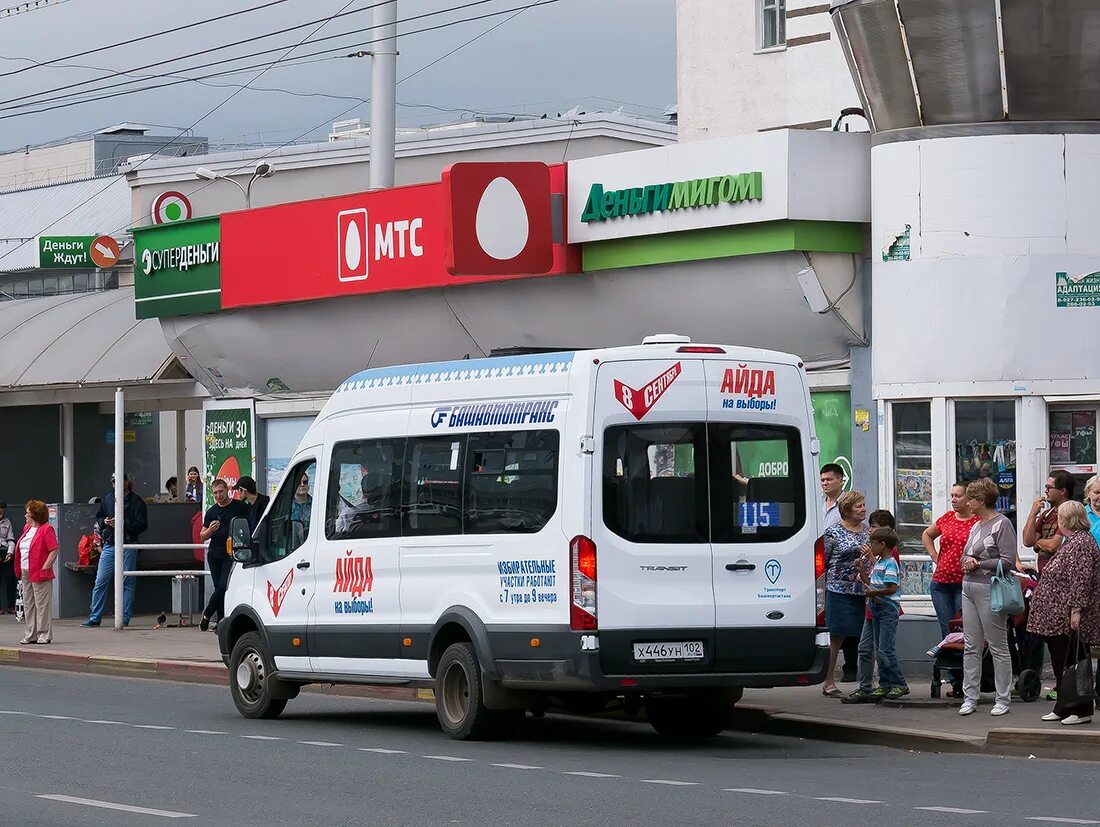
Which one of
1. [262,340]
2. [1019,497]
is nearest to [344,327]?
[262,340]

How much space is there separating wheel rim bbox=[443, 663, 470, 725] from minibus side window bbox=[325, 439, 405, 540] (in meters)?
1.18

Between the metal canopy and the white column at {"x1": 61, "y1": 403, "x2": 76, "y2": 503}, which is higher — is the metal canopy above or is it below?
above

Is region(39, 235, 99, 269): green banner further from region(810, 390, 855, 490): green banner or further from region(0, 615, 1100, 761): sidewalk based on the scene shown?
region(810, 390, 855, 490): green banner

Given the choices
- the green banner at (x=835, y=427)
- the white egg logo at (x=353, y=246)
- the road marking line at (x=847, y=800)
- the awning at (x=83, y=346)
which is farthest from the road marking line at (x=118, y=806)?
the awning at (x=83, y=346)

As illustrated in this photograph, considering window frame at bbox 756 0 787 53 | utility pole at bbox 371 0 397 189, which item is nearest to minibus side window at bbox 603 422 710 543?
utility pole at bbox 371 0 397 189

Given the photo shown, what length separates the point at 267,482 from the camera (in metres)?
25.4

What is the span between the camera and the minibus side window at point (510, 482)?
12.9 m

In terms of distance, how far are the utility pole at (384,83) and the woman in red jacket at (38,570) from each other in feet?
20.1

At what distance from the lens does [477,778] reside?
11461mm

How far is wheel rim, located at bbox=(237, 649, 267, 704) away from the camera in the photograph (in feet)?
51.2

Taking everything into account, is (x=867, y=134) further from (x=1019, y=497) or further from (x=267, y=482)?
(x=267, y=482)

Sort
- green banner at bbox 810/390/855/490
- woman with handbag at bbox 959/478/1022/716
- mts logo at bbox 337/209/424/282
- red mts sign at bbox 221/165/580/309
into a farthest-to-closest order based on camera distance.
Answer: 1. mts logo at bbox 337/209/424/282
2. red mts sign at bbox 221/165/580/309
3. green banner at bbox 810/390/855/490
4. woman with handbag at bbox 959/478/1022/716

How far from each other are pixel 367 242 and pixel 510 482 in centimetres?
1026

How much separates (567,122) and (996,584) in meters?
21.6
